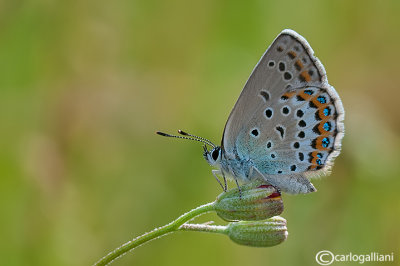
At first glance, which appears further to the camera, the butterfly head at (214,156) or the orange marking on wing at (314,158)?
the butterfly head at (214,156)

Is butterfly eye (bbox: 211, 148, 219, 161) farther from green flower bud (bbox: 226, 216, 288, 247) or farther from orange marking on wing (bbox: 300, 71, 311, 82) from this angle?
orange marking on wing (bbox: 300, 71, 311, 82)

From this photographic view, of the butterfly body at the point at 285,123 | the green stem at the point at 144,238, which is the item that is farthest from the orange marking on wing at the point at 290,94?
the green stem at the point at 144,238

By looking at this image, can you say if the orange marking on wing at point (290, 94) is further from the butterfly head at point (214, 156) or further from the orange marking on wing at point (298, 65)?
the butterfly head at point (214, 156)

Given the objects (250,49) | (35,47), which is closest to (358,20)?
(250,49)

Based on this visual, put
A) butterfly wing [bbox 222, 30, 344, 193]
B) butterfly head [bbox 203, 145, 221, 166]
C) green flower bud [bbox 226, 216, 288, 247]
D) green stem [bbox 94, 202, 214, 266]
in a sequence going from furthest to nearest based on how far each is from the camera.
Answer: butterfly head [bbox 203, 145, 221, 166] < butterfly wing [bbox 222, 30, 344, 193] < green flower bud [bbox 226, 216, 288, 247] < green stem [bbox 94, 202, 214, 266]

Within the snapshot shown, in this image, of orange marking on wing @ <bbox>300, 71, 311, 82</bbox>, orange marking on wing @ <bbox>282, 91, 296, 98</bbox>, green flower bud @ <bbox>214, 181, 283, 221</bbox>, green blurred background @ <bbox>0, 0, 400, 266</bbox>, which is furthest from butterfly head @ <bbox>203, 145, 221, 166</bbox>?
green blurred background @ <bbox>0, 0, 400, 266</bbox>

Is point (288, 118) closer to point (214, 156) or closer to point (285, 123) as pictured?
point (285, 123)

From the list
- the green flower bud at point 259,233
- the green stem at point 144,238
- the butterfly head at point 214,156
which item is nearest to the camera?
the green stem at point 144,238
